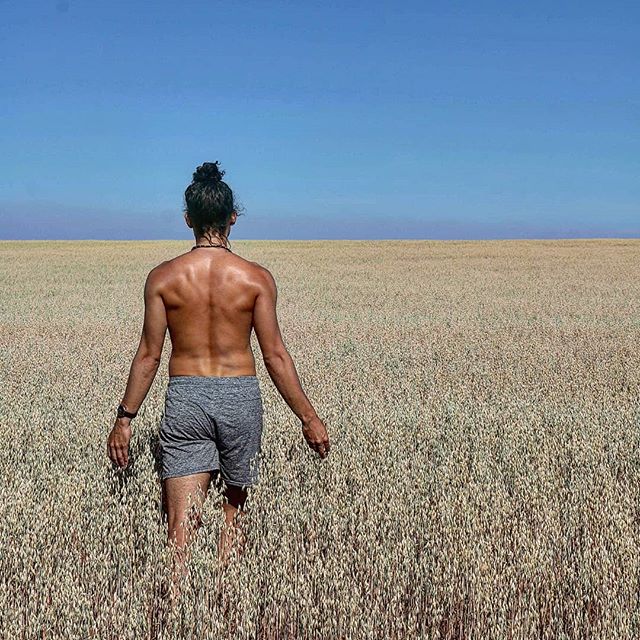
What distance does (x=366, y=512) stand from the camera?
3.92 metres

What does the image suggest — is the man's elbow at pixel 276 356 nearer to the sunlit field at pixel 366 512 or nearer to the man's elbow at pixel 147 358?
the man's elbow at pixel 147 358

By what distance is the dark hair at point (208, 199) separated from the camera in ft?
10.7

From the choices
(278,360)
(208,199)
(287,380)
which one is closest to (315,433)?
(287,380)

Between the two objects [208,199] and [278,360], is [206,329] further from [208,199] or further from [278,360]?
[208,199]

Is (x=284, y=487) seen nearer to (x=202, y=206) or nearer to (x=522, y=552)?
(x=522, y=552)

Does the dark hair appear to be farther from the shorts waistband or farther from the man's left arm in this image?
the shorts waistband

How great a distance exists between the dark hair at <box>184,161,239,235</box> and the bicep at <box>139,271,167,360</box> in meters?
0.33

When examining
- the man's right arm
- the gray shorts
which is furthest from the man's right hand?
the gray shorts

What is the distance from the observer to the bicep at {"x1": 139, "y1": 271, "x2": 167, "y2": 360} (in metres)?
3.26

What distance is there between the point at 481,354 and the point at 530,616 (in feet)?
24.8

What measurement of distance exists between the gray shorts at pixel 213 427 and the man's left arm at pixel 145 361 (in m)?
0.14

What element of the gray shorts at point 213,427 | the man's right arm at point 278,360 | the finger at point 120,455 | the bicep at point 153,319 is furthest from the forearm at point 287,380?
the finger at point 120,455

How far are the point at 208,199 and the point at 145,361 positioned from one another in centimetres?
79

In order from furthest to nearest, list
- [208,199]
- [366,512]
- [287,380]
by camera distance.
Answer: [366,512] → [287,380] → [208,199]
